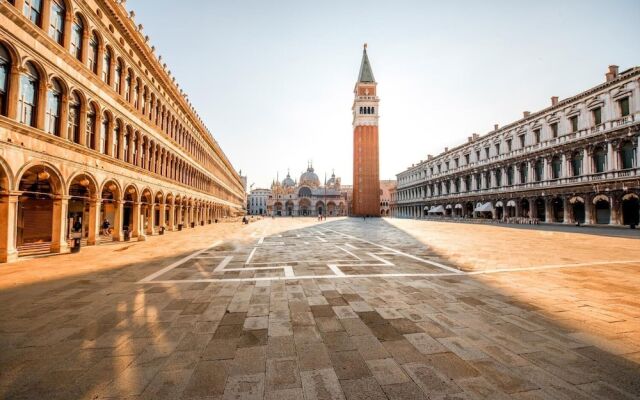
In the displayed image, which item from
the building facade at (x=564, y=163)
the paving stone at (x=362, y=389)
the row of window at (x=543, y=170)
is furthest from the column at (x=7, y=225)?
the row of window at (x=543, y=170)

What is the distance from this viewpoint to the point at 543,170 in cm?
3697

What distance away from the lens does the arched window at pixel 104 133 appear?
15891 millimetres

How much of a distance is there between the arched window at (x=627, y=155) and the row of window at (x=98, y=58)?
43.6m

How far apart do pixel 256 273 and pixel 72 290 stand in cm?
446

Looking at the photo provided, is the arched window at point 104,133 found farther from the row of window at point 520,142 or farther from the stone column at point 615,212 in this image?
the row of window at point 520,142

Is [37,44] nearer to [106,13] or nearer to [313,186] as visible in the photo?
[106,13]

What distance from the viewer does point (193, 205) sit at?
1368 inches

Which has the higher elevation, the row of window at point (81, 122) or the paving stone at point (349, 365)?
the row of window at point (81, 122)

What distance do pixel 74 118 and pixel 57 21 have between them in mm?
4226

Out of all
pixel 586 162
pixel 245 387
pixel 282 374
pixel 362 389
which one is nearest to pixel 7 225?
pixel 245 387

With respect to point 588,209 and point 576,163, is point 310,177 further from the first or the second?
point 588,209

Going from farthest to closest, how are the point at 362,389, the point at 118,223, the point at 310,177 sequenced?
the point at 310,177, the point at 118,223, the point at 362,389

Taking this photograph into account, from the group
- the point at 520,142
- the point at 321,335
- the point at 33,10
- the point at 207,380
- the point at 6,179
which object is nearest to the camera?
the point at 207,380

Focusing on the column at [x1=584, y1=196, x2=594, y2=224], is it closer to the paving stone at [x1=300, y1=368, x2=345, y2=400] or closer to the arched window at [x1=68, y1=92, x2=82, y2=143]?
the paving stone at [x1=300, y1=368, x2=345, y2=400]
